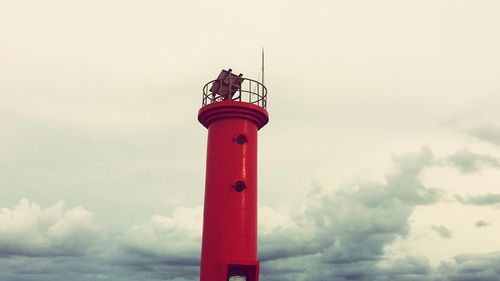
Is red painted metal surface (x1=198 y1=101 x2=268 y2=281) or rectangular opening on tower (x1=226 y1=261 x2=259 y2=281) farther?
red painted metal surface (x1=198 y1=101 x2=268 y2=281)

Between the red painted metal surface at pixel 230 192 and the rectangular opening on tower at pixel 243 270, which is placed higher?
the red painted metal surface at pixel 230 192

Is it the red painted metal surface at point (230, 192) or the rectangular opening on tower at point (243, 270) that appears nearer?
the rectangular opening on tower at point (243, 270)

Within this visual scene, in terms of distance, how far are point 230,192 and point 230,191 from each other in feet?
0.12

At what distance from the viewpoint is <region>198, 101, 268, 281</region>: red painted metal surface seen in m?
15.2

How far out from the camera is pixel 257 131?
17500 millimetres

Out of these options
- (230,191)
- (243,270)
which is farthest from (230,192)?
(243,270)

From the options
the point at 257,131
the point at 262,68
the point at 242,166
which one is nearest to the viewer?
the point at 242,166

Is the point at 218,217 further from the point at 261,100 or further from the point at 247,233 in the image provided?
the point at 261,100

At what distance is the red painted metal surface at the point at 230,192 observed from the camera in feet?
50.0

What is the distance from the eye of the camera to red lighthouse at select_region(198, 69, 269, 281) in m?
15.2

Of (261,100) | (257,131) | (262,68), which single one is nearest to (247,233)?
(257,131)

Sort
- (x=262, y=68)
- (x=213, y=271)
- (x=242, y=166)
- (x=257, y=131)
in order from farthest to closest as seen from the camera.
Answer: (x=262, y=68)
(x=257, y=131)
(x=242, y=166)
(x=213, y=271)

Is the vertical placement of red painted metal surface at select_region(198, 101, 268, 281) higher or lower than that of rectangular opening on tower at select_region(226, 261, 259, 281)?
higher

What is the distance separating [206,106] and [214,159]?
202cm
